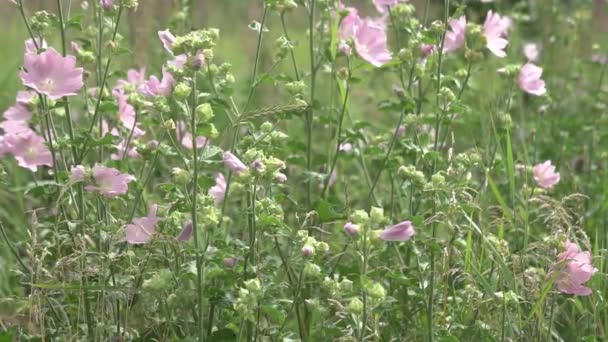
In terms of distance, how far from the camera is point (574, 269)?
2.17 meters

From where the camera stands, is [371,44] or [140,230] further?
[371,44]

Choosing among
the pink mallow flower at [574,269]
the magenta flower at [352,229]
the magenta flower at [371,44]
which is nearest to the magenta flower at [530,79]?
the magenta flower at [371,44]

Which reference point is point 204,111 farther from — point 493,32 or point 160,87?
point 493,32

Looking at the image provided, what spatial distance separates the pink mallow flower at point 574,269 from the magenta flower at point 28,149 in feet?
4.28

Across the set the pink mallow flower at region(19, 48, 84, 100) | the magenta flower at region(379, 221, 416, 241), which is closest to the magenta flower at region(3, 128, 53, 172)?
the pink mallow flower at region(19, 48, 84, 100)

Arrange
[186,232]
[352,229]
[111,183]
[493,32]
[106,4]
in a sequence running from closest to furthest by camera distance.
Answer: [352,229] → [186,232] → [111,183] → [106,4] → [493,32]

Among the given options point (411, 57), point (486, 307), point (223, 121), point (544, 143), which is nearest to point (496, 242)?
point (486, 307)

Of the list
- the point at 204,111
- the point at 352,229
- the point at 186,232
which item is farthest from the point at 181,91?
the point at 352,229

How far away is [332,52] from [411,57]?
0.22 meters

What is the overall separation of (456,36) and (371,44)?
282 millimetres

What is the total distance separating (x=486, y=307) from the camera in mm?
2182

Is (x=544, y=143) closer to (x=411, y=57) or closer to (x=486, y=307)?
(x=411, y=57)

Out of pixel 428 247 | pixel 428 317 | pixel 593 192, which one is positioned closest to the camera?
pixel 428 317

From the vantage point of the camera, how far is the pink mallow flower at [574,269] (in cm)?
215
